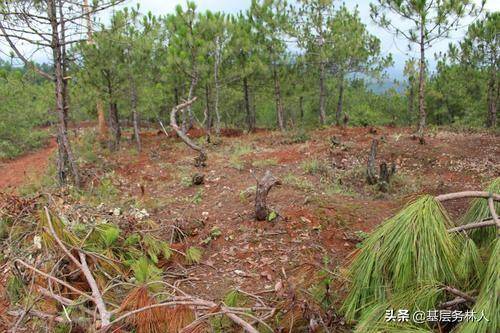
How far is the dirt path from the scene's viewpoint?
34.7 feet

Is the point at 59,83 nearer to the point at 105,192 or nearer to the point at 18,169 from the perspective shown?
the point at 105,192

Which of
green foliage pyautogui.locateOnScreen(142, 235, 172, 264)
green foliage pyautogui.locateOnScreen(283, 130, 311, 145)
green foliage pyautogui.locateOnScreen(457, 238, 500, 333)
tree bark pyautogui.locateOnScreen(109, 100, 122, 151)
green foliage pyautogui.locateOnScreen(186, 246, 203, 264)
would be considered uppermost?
tree bark pyautogui.locateOnScreen(109, 100, 122, 151)

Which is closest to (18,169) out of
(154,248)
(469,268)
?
(154,248)

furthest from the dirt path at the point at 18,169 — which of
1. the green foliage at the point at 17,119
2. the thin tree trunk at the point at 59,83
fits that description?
the thin tree trunk at the point at 59,83

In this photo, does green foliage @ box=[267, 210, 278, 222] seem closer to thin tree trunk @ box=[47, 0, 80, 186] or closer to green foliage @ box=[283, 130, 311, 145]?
thin tree trunk @ box=[47, 0, 80, 186]

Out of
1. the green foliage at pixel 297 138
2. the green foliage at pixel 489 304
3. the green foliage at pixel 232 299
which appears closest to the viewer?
the green foliage at pixel 489 304

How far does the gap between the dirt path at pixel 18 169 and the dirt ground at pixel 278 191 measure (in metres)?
0.09

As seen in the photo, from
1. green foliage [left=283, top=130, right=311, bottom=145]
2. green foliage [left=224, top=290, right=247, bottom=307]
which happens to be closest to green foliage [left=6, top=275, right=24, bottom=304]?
green foliage [left=224, top=290, right=247, bottom=307]

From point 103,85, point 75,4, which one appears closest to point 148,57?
point 103,85

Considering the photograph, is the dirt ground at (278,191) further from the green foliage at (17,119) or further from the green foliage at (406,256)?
the green foliage at (17,119)

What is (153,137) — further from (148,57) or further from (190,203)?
(190,203)

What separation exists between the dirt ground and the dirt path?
95 mm

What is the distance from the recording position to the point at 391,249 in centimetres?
194

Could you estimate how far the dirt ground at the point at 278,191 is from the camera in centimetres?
450
